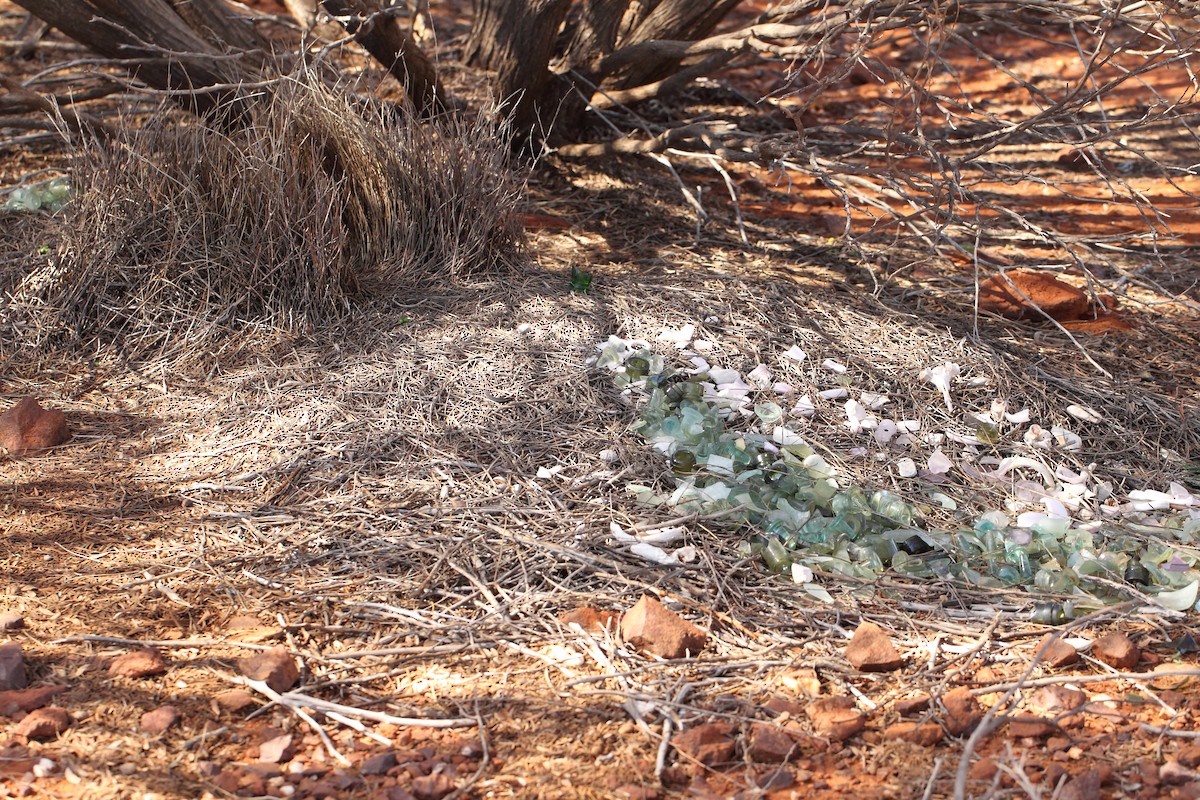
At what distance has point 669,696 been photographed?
1959 millimetres

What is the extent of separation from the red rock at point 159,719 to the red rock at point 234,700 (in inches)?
2.9

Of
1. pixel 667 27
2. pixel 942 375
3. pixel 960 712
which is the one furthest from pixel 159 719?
pixel 667 27

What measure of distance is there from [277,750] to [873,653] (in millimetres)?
1070

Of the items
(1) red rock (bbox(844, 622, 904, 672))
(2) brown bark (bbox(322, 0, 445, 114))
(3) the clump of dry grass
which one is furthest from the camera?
(2) brown bark (bbox(322, 0, 445, 114))

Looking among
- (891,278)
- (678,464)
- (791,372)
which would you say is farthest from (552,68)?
(678,464)

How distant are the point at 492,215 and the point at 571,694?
6.65ft

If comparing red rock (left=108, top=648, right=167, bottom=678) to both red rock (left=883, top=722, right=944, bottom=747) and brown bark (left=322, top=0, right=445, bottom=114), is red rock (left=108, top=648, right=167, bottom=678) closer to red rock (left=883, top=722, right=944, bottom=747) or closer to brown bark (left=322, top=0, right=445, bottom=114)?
red rock (left=883, top=722, right=944, bottom=747)

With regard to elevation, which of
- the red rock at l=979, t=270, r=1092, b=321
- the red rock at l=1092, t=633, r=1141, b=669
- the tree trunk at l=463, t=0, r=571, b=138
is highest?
the tree trunk at l=463, t=0, r=571, b=138

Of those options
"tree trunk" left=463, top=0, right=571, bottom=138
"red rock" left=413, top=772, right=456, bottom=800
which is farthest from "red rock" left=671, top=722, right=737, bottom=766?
"tree trunk" left=463, top=0, right=571, bottom=138

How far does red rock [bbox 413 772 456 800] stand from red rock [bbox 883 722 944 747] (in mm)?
744

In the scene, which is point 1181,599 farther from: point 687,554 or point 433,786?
point 433,786

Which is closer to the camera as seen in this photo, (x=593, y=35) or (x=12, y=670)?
(x=12, y=670)

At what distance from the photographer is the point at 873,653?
80.5 inches

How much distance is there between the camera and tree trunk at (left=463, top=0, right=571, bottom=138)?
426cm
